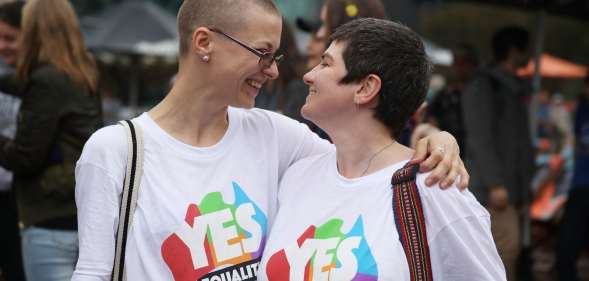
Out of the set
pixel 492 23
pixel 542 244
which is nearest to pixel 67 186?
pixel 542 244

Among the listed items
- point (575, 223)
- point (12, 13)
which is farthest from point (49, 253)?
point (575, 223)

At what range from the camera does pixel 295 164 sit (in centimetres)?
270

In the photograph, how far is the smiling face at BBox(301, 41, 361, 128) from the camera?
245 cm

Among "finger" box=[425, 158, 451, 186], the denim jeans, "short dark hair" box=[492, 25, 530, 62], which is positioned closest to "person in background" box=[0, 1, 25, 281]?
the denim jeans

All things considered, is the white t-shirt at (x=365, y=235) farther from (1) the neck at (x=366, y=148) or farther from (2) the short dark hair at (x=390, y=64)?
(2) the short dark hair at (x=390, y=64)

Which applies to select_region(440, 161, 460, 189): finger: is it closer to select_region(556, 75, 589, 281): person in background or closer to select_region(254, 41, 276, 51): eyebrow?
select_region(254, 41, 276, 51): eyebrow

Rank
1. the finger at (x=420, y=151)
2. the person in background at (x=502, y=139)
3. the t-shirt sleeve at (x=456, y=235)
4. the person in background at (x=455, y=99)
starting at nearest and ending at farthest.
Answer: the t-shirt sleeve at (x=456, y=235) → the finger at (x=420, y=151) → the person in background at (x=502, y=139) → the person in background at (x=455, y=99)

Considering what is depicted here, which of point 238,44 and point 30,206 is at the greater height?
point 238,44

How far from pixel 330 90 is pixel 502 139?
4.04 metres

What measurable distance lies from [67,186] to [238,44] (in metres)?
1.50

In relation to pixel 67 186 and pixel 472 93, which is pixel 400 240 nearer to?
pixel 67 186

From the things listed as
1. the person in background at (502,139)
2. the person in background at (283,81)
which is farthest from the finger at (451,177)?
the person in background at (502,139)

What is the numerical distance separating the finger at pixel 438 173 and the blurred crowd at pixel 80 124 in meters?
1.26

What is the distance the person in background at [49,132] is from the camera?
12.4 feet
